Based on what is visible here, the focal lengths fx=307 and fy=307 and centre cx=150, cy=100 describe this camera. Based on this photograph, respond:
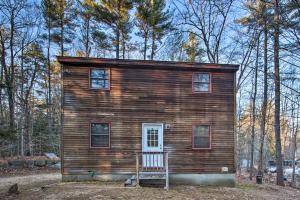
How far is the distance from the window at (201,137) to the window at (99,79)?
4610 mm

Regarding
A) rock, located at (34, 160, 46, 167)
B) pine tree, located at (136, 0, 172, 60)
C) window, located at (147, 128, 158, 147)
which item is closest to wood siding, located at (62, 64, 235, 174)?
window, located at (147, 128, 158, 147)

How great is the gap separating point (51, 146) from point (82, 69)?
15.8 m

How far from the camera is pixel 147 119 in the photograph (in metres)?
14.0

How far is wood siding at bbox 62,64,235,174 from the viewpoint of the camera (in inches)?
534

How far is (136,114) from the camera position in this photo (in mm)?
13961

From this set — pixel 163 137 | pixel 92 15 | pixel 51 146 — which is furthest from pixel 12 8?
pixel 163 137

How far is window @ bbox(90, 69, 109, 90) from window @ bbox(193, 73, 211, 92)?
4125mm

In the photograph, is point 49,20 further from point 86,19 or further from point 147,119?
point 147,119

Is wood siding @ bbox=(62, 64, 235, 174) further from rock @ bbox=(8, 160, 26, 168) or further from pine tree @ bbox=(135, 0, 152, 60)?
pine tree @ bbox=(135, 0, 152, 60)

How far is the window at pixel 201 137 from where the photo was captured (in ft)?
46.8

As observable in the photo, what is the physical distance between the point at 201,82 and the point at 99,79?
4.78 metres

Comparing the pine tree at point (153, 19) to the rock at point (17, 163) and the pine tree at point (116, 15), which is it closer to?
the pine tree at point (116, 15)

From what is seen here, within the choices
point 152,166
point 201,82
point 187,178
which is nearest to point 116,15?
point 201,82

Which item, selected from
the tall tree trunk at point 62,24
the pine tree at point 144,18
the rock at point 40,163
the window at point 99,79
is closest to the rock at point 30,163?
the rock at point 40,163
